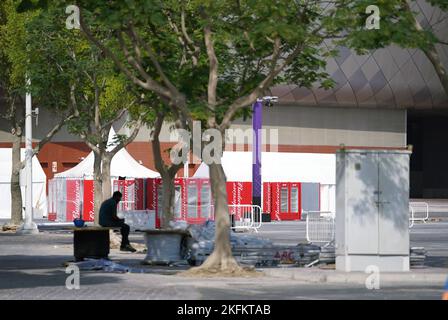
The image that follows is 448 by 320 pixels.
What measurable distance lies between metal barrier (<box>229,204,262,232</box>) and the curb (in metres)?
24.9

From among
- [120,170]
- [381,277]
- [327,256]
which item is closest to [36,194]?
[120,170]

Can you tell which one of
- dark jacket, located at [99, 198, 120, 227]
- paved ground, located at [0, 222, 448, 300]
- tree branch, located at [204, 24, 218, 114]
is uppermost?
tree branch, located at [204, 24, 218, 114]

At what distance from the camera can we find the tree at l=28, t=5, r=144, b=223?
38906 mm

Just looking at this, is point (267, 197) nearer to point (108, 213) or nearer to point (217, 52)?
point (108, 213)

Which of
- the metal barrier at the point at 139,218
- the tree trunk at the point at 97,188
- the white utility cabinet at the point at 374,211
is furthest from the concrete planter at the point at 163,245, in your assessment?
the metal barrier at the point at 139,218

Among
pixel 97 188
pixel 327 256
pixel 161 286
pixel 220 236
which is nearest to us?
pixel 161 286

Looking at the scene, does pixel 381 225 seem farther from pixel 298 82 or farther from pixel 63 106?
pixel 63 106

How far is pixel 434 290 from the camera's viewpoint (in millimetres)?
21375

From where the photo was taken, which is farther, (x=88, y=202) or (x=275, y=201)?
(x=275, y=201)

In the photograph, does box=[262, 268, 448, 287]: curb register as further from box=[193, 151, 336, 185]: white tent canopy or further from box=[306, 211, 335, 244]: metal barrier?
box=[193, 151, 336, 185]: white tent canopy

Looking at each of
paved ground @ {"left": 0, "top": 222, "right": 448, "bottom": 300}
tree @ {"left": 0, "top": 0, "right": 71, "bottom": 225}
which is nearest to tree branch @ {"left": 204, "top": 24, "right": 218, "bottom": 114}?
paved ground @ {"left": 0, "top": 222, "right": 448, "bottom": 300}

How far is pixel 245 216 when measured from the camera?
57500mm

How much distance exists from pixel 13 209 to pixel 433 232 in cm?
1728

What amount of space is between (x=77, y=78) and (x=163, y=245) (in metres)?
12.0
